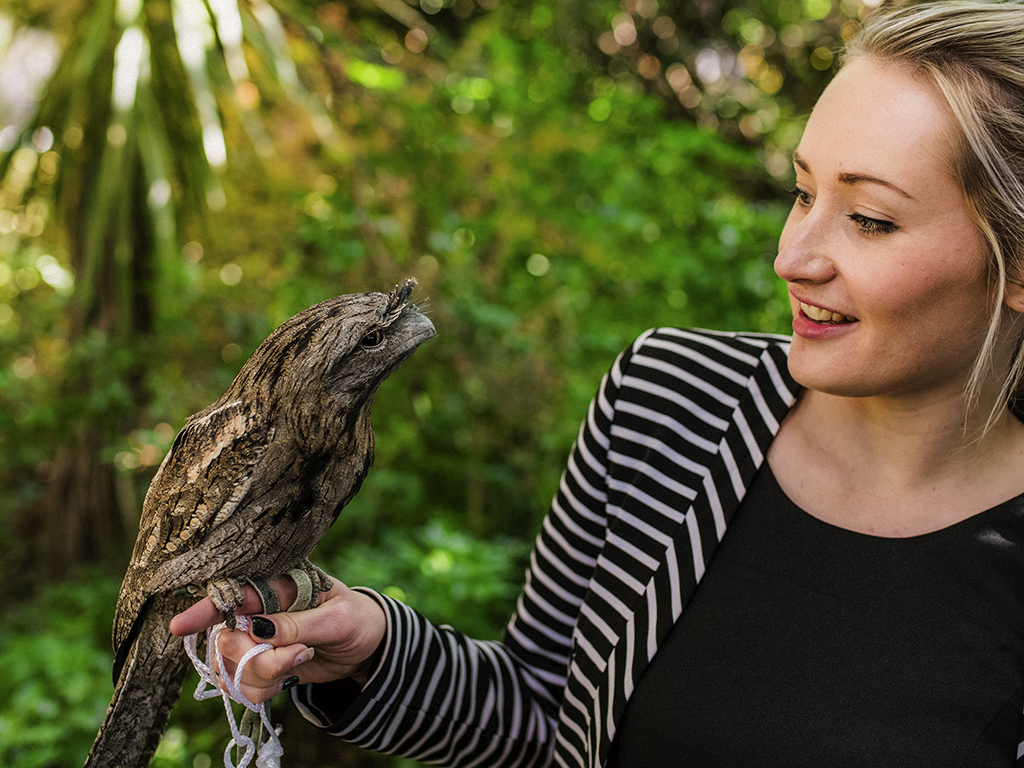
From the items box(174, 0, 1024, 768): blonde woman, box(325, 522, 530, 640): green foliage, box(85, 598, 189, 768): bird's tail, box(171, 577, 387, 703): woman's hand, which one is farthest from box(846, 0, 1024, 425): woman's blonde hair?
box(325, 522, 530, 640): green foliage

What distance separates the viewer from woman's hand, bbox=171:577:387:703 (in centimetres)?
79

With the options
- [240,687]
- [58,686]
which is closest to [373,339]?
[240,687]

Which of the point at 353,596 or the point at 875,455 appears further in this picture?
the point at 875,455

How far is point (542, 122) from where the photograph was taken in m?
2.70

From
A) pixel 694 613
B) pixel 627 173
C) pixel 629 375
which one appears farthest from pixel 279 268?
pixel 694 613

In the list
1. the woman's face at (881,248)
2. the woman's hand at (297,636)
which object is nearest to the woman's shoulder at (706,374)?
the woman's face at (881,248)

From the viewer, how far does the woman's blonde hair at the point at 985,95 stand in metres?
0.94

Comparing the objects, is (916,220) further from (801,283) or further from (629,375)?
(629,375)

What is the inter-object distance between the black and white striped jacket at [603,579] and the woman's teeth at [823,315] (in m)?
0.23

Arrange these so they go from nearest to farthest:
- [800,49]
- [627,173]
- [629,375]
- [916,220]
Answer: [916,220] < [629,375] < [627,173] < [800,49]

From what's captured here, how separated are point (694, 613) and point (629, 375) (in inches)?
15.7

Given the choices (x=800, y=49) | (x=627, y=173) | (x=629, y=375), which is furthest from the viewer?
(x=800, y=49)

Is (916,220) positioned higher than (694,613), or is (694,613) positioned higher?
(916,220)

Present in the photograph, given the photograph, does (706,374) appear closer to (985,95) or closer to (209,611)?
(985,95)
